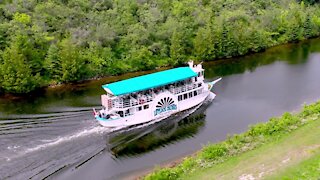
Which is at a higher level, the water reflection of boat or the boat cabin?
the boat cabin

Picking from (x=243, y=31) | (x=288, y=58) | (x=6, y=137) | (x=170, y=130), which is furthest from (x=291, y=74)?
(x=6, y=137)

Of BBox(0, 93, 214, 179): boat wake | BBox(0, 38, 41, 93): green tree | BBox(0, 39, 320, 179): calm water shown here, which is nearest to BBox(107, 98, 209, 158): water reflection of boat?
BBox(0, 39, 320, 179): calm water

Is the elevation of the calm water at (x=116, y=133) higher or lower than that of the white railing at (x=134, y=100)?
lower

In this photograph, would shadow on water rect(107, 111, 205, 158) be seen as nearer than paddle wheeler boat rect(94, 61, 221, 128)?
Yes

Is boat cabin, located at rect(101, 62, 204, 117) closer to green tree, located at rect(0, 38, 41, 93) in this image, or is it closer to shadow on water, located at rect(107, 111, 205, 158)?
shadow on water, located at rect(107, 111, 205, 158)

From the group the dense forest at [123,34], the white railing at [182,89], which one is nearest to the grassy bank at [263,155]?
the white railing at [182,89]

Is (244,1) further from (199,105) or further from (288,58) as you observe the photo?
(199,105)

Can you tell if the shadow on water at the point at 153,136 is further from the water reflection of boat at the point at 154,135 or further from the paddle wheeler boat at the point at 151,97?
the paddle wheeler boat at the point at 151,97

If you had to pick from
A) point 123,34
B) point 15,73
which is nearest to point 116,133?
point 15,73
